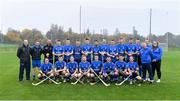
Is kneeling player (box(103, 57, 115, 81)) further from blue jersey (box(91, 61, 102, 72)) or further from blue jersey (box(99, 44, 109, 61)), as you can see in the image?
blue jersey (box(99, 44, 109, 61))

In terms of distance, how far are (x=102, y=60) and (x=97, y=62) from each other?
0.56 meters

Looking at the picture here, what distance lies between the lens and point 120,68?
15617 mm

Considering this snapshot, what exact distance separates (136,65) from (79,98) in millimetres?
3925

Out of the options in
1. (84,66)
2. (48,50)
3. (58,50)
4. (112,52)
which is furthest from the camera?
(48,50)

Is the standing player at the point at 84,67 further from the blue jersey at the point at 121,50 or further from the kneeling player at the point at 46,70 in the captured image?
the blue jersey at the point at 121,50

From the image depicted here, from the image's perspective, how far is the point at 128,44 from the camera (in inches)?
644

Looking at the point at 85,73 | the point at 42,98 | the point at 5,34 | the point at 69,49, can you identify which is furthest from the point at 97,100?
the point at 5,34

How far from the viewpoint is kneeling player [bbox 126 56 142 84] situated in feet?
50.1

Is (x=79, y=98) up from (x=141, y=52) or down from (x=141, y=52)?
down

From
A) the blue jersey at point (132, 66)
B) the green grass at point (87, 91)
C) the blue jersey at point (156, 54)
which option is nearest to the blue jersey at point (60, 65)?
the green grass at point (87, 91)

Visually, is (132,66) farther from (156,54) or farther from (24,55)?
(24,55)

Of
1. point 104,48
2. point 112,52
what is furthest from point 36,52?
point 112,52

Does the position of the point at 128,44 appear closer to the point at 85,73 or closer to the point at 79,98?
the point at 85,73

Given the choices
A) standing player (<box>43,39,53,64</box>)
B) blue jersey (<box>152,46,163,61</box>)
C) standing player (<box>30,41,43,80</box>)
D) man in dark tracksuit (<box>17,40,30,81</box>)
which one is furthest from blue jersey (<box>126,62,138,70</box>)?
man in dark tracksuit (<box>17,40,30,81</box>)
